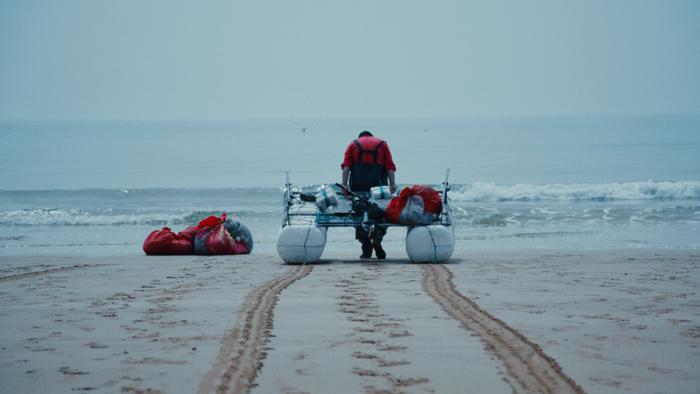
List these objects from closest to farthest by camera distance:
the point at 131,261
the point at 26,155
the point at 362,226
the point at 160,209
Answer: the point at 362,226 → the point at 131,261 → the point at 160,209 → the point at 26,155

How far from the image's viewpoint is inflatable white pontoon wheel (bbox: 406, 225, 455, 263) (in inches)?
457

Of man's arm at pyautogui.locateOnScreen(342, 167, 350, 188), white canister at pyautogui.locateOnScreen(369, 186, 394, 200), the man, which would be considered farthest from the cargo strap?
white canister at pyautogui.locateOnScreen(369, 186, 394, 200)

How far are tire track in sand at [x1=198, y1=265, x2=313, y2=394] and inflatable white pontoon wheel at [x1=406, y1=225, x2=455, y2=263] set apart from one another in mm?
3124

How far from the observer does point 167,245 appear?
1410cm

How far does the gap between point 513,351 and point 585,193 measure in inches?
891

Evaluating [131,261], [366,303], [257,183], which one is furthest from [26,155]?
[366,303]

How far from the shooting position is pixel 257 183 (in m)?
35.0

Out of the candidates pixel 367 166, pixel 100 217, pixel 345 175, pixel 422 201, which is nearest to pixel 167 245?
pixel 345 175

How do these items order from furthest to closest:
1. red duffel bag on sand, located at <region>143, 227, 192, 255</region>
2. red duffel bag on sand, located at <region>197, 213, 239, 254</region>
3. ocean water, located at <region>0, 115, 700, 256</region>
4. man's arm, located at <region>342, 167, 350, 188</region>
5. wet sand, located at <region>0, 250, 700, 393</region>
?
ocean water, located at <region>0, 115, 700, 256</region> → red duffel bag on sand, located at <region>143, 227, 192, 255</region> → red duffel bag on sand, located at <region>197, 213, 239, 254</region> → man's arm, located at <region>342, 167, 350, 188</region> → wet sand, located at <region>0, 250, 700, 393</region>

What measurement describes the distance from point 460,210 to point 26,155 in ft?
133

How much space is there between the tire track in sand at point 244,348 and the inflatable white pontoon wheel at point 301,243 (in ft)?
9.00

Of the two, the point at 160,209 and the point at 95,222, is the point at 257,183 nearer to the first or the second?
the point at 160,209

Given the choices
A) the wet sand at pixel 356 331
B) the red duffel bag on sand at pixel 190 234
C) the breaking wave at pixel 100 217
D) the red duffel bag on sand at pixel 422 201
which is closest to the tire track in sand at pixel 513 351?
the wet sand at pixel 356 331

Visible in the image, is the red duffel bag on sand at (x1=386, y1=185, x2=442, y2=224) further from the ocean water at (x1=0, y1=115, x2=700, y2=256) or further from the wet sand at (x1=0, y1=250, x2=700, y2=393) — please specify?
the ocean water at (x1=0, y1=115, x2=700, y2=256)
